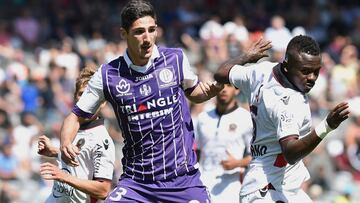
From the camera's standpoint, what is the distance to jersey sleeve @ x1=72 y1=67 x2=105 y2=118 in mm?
8836

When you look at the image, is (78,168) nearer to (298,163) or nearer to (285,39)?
(298,163)

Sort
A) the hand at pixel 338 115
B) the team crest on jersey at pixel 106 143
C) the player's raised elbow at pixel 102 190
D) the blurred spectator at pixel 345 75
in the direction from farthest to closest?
the blurred spectator at pixel 345 75, the team crest on jersey at pixel 106 143, the player's raised elbow at pixel 102 190, the hand at pixel 338 115

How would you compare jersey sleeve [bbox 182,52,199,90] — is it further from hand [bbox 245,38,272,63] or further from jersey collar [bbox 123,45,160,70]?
hand [bbox 245,38,272,63]

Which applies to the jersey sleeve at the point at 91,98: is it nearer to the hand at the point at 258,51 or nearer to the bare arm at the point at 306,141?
the hand at the point at 258,51

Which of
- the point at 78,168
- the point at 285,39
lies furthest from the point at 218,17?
the point at 78,168

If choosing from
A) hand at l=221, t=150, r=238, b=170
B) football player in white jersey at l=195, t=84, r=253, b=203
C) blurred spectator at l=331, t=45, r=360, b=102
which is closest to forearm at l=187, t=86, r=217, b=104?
hand at l=221, t=150, r=238, b=170

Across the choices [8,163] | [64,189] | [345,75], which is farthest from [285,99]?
[345,75]

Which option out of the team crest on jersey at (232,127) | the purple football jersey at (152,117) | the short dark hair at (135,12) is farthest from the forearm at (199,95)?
the team crest on jersey at (232,127)

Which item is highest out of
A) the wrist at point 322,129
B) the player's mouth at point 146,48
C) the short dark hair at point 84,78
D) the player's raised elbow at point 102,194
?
the player's mouth at point 146,48

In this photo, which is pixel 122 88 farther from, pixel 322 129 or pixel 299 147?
pixel 322 129

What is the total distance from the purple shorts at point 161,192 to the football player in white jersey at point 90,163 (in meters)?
0.51

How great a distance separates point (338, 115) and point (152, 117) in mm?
1728

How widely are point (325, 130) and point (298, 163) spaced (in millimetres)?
1013

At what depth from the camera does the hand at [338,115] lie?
7883mm
